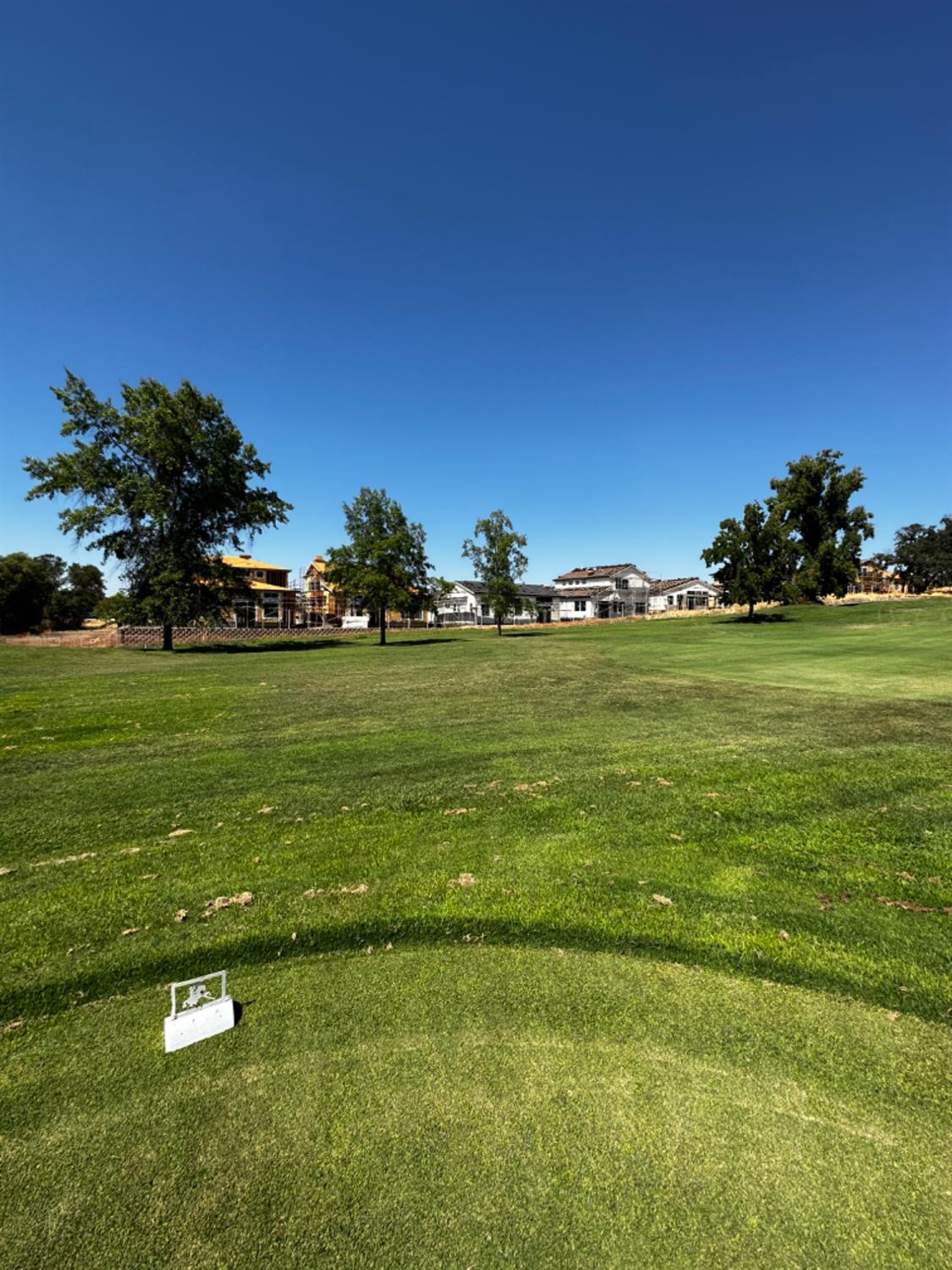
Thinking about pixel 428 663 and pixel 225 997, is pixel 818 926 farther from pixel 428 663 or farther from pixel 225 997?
pixel 428 663

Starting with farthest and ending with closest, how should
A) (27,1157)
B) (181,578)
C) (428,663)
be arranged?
(181,578), (428,663), (27,1157)

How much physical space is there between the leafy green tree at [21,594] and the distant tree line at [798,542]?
2724 inches

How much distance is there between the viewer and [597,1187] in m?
2.14

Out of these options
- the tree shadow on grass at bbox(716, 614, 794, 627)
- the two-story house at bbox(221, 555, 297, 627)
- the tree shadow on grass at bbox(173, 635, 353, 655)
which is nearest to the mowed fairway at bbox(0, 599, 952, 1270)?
the tree shadow on grass at bbox(173, 635, 353, 655)

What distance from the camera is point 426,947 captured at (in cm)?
373

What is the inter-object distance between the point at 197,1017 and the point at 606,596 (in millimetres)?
87340

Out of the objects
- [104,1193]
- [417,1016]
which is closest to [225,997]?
[104,1193]

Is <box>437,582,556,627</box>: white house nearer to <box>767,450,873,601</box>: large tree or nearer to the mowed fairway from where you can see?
<box>767,450,873,601</box>: large tree

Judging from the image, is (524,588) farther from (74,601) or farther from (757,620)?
(74,601)

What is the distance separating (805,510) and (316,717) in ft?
214

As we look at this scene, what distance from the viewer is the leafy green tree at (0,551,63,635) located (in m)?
52.3

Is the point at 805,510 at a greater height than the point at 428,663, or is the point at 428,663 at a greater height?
the point at 805,510

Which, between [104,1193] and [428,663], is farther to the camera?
[428,663]

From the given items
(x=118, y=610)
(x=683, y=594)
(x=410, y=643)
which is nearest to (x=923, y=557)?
(x=683, y=594)
